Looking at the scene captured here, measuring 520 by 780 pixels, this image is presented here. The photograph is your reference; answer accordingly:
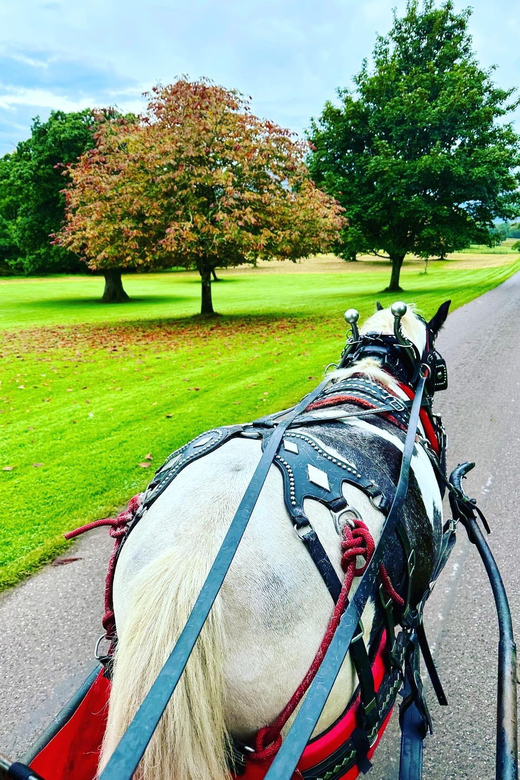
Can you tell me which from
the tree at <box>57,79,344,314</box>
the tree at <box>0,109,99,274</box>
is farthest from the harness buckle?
the tree at <box>0,109,99,274</box>

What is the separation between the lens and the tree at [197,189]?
13203mm

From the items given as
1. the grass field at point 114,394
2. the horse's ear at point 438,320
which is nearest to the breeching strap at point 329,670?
the horse's ear at point 438,320

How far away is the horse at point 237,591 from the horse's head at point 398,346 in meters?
0.95

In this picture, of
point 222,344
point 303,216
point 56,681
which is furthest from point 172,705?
point 303,216

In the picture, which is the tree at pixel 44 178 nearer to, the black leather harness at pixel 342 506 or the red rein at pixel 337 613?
the black leather harness at pixel 342 506

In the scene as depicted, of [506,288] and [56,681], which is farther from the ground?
[506,288]

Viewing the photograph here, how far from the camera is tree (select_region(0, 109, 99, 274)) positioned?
23.4 m

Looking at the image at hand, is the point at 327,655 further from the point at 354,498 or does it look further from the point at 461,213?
the point at 461,213

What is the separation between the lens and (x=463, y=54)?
22.3 meters

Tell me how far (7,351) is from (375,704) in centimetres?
1177

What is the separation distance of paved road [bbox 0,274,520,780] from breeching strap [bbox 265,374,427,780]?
132 cm

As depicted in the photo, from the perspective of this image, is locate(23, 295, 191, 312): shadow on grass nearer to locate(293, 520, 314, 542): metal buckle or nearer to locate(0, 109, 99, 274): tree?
locate(0, 109, 99, 274): tree

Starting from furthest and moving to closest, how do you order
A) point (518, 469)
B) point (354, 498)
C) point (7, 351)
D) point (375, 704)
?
point (7, 351) < point (518, 469) < point (354, 498) < point (375, 704)

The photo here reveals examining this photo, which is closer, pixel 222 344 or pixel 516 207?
pixel 222 344
